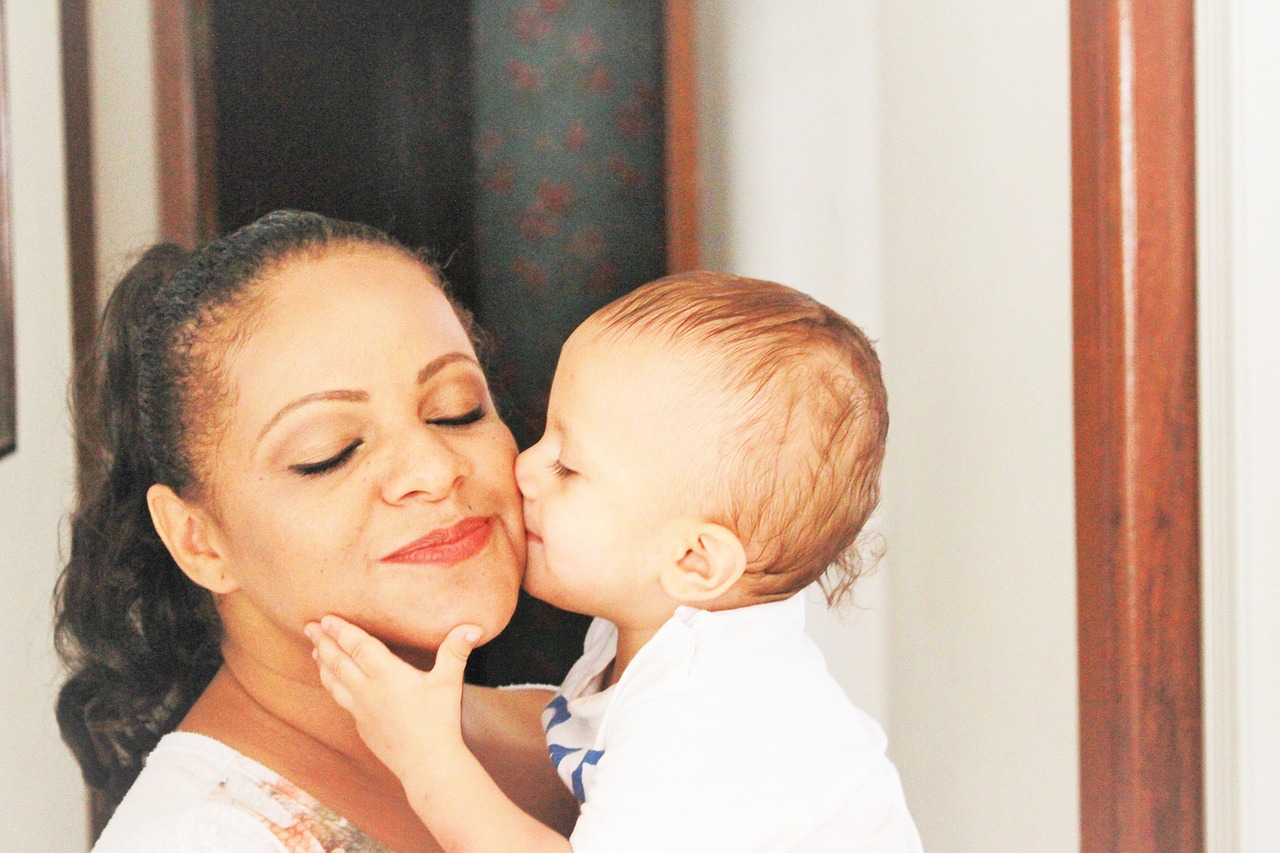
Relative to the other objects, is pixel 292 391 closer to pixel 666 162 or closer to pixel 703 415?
pixel 703 415

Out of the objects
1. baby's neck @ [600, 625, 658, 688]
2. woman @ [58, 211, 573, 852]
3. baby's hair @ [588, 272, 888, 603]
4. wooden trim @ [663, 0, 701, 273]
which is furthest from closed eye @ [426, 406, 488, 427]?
wooden trim @ [663, 0, 701, 273]

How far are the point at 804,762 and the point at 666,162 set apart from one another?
75 centimetres

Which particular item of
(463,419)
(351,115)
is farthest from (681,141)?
(463,419)

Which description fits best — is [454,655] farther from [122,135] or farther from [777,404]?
[122,135]

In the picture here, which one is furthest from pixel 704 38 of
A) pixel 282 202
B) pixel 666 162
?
pixel 282 202

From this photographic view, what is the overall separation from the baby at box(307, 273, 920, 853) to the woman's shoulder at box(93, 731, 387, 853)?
0.11 metres

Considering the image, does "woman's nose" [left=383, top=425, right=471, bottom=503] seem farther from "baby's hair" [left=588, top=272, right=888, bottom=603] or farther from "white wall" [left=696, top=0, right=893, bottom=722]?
"white wall" [left=696, top=0, right=893, bottom=722]

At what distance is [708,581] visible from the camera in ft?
3.56

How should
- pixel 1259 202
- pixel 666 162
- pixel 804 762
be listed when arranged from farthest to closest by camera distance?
pixel 666 162
pixel 1259 202
pixel 804 762

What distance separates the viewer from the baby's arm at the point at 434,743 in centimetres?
97

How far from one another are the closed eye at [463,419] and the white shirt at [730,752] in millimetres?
277

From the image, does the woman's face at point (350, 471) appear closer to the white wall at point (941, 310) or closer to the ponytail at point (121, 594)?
the ponytail at point (121, 594)

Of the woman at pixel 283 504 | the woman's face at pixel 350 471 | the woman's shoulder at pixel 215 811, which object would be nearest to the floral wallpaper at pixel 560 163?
the woman at pixel 283 504

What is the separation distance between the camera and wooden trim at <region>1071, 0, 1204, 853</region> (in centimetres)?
122
